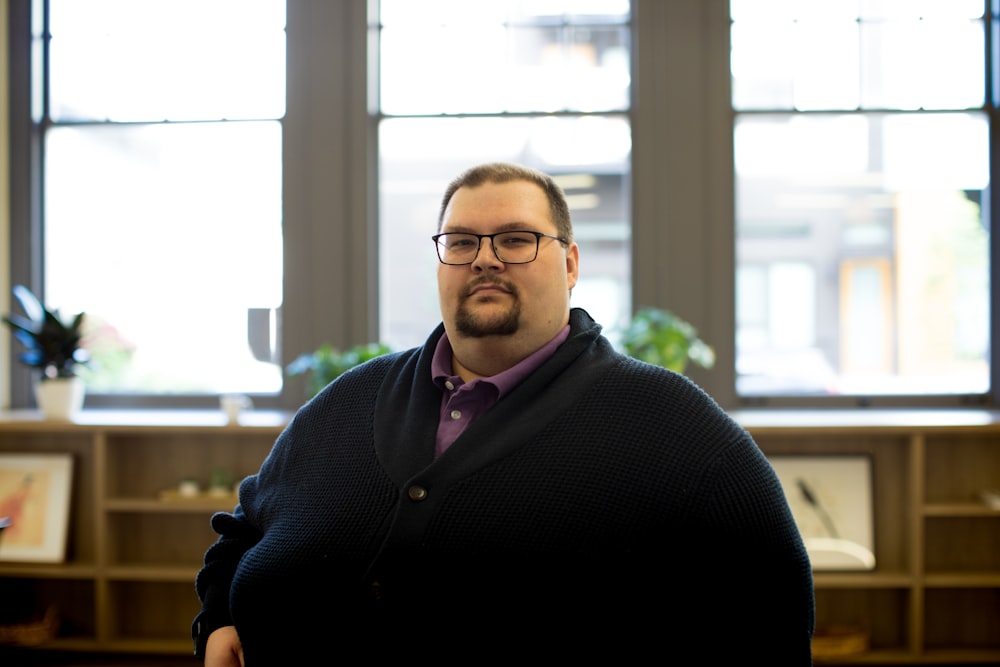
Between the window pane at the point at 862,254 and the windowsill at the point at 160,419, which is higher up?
the window pane at the point at 862,254

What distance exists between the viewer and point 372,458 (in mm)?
1600

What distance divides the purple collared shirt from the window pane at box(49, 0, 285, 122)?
2.99 meters

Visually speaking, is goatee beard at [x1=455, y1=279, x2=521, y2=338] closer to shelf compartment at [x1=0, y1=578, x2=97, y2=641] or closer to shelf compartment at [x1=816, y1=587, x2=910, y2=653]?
shelf compartment at [x1=816, y1=587, x2=910, y2=653]

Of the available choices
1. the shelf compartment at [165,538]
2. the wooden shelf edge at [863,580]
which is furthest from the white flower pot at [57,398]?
the wooden shelf edge at [863,580]

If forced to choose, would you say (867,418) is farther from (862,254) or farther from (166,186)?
(166,186)

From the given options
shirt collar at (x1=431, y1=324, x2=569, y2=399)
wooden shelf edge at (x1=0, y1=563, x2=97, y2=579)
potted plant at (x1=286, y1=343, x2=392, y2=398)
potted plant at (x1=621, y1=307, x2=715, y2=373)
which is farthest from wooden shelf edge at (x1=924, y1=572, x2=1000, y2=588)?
wooden shelf edge at (x1=0, y1=563, x2=97, y2=579)

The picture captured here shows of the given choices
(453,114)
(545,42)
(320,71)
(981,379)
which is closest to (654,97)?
(545,42)

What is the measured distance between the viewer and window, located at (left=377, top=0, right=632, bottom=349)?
4.14 m

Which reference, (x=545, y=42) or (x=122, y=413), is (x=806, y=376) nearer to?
(x=545, y=42)

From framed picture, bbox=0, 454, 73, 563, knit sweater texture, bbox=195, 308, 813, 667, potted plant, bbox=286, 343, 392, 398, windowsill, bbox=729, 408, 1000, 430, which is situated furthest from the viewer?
framed picture, bbox=0, 454, 73, 563

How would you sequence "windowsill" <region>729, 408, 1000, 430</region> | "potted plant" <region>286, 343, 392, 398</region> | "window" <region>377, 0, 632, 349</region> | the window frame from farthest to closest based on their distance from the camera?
"window" <region>377, 0, 632, 349</region>, the window frame, "potted plant" <region>286, 343, 392, 398</region>, "windowsill" <region>729, 408, 1000, 430</region>

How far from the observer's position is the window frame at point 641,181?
13.1 ft

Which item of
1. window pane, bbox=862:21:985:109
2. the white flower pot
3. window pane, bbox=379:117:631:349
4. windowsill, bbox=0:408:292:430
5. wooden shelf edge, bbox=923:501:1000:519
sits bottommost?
wooden shelf edge, bbox=923:501:1000:519

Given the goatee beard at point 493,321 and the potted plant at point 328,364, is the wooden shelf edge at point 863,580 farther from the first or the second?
the goatee beard at point 493,321
